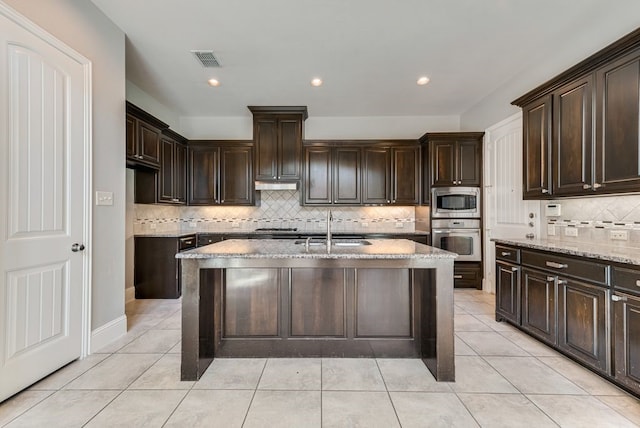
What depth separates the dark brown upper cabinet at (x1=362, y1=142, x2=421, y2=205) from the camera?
4777 millimetres

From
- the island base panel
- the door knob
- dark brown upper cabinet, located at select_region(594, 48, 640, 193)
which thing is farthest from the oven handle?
the door knob

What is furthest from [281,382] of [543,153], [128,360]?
[543,153]

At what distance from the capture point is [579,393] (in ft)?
6.19

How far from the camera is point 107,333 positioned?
260 centimetres

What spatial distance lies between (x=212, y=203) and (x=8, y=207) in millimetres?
2948

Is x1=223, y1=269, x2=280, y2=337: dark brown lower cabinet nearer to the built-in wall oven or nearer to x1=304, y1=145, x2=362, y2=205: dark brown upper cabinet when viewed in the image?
x1=304, y1=145, x2=362, y2=205: dark brown upper cabinet

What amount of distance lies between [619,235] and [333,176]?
3.36 metres

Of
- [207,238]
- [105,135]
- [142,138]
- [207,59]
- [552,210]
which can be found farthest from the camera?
[207,238]

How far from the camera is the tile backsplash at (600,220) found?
233cm

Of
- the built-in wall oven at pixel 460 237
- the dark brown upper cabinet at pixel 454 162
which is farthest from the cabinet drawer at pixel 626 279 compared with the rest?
the dark brown upper cabinet at pixel 454 162

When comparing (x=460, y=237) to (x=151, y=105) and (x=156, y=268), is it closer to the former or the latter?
(x=156, y=268)

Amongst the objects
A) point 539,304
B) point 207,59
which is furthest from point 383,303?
point 207,59

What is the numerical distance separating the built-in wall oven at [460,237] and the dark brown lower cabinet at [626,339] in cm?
252

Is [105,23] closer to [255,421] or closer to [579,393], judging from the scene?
[255,421]
